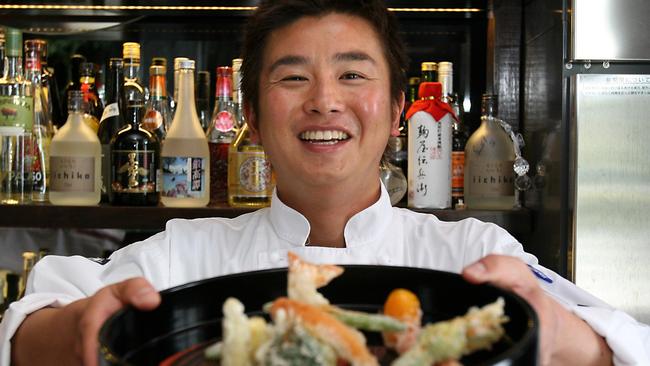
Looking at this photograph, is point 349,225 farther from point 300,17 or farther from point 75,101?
point 75,101

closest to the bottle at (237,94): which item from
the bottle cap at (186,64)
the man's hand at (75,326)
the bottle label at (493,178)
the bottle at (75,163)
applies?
the bottle cap at (186,64)

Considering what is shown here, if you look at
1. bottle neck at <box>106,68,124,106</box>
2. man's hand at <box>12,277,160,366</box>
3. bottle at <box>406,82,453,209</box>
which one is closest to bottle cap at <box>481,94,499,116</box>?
bottle at <box>406,82,453,209</box>

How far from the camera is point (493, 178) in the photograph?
1927 millimetres

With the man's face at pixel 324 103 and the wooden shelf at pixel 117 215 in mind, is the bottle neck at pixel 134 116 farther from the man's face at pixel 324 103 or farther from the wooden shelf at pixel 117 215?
the man's face at pixel 324 103

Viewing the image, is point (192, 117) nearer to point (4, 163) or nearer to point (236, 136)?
point (236, 136)

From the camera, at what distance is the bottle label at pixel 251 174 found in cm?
187

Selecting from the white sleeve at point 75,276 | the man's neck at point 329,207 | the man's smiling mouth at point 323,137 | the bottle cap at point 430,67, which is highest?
the bottle cap at point 430,67

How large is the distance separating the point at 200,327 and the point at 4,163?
154 centimetres

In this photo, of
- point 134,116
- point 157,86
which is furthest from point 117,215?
point 157,86

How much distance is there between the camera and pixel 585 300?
1.15 metres

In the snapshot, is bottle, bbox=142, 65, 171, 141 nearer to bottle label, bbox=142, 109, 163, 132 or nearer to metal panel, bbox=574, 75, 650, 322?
bottle label, bbox=142, 109, 163, 132

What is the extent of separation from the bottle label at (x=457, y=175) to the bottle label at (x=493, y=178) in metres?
0.04

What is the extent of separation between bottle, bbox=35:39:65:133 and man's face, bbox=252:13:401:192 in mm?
1147

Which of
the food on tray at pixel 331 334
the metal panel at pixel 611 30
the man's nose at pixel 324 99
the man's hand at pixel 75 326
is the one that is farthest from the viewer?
the metal panel at pixel 611 30
